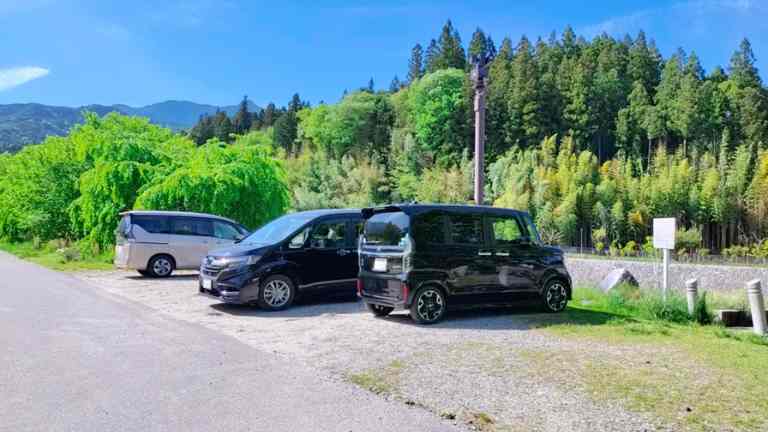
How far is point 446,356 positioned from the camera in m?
7.07

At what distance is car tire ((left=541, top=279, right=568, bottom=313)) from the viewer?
33.9ft

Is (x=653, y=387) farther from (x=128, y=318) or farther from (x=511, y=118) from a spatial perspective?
(x=511, y=118)

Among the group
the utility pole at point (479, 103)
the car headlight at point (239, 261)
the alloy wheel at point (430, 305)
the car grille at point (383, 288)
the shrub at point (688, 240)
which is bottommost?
the alloy wheel at point (430, 305)

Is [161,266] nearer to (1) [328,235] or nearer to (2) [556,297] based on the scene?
Result: (1) [328,235]

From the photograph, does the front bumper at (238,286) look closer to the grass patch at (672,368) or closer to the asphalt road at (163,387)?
the asphalt road at (163,387)

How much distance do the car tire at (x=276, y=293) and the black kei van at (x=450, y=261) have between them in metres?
1.63

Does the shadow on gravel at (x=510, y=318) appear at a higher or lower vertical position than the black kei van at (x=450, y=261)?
lower

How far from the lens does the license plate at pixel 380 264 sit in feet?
30.9

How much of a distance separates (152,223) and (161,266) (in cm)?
123

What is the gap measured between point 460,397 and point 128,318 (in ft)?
21.7

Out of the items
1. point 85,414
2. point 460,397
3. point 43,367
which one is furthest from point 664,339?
point 43,367

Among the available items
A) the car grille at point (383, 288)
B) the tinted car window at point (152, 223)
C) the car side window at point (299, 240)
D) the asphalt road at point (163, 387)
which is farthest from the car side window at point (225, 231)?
the car grille at point (383, 288)

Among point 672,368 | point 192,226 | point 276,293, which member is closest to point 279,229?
point 276,293

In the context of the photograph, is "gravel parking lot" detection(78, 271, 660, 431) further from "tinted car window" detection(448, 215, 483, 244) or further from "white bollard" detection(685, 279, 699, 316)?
"white bollard" detection(685, 279, 699, 316)
